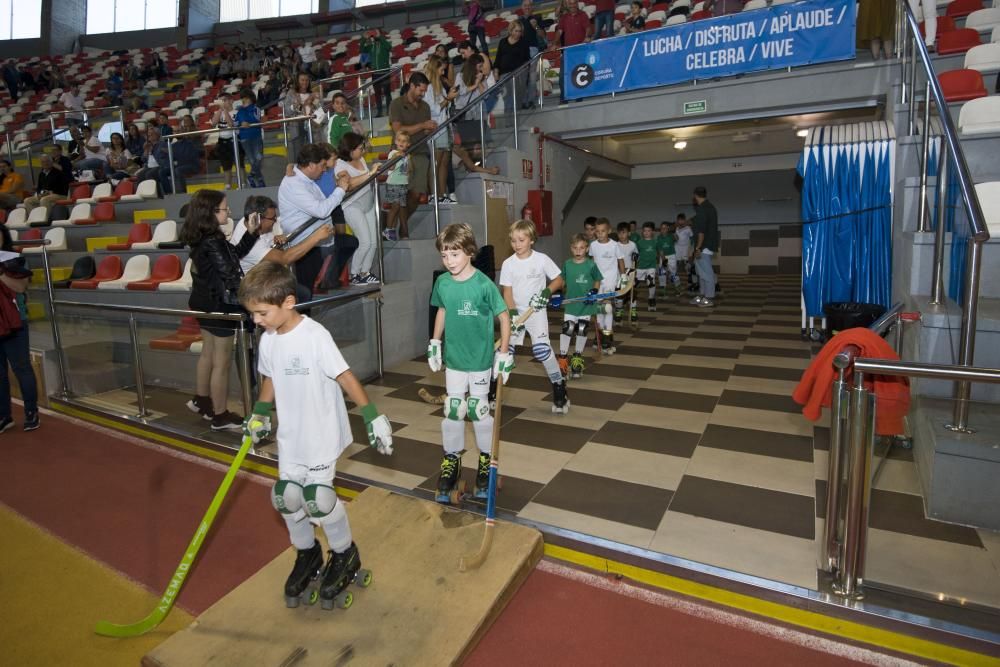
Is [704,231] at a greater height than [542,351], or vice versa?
[704,231]

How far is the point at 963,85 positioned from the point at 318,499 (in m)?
7.34

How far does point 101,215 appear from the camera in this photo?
1042 cm

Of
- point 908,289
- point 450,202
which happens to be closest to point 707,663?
point 908,289

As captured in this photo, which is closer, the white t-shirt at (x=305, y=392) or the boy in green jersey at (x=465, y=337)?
the white t-shirt at (x=305, y=392)

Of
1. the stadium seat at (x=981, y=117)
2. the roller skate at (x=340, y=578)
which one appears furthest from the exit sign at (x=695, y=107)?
the roller skate at (x=340, y=578)

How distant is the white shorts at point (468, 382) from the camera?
11.2ft

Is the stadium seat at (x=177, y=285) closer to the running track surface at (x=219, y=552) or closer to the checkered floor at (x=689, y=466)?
the checkered floor at (x=689, y=466)

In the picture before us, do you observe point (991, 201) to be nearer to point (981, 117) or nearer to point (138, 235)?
point (981, 117)

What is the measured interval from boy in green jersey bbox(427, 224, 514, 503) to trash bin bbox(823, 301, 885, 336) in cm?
397

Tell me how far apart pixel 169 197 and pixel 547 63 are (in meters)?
7.05

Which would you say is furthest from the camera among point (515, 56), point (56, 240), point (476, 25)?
point (476, 25)

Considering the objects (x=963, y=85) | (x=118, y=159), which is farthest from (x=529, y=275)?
(x=118, y=159)

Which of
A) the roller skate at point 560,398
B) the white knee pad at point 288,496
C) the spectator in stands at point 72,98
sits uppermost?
the spectator in stands at point 72,98

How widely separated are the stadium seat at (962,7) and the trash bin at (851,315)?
6457 millimetres
